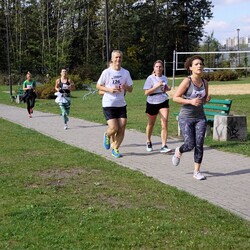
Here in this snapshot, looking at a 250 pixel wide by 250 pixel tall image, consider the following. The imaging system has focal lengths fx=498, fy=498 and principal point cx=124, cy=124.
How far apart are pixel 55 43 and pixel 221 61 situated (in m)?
19.6

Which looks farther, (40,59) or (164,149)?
(40,59)

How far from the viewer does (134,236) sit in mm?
4691

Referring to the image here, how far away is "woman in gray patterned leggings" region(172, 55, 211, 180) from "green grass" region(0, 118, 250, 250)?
0.82 metres

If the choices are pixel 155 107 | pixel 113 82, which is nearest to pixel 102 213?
pixel 113 82

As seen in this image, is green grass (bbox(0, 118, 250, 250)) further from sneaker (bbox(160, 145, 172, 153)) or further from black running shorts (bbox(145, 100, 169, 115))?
black running shorts (bbox(145, 100, 169, 115))

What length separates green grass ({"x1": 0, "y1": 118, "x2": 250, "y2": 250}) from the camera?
4570 millimetres

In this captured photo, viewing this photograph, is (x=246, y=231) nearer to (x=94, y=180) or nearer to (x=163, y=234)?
(x=163, y=234)

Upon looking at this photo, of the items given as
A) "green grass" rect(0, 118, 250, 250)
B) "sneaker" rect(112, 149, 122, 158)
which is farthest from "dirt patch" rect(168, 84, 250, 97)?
"green grass" rect(0, 118, 250, 250)

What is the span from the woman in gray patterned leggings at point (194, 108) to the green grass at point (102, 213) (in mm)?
821

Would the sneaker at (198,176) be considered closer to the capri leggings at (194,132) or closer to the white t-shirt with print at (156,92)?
the capri leggings at (194,132)

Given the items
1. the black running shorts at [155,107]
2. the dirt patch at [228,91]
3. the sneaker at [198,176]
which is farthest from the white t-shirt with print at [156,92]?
the dirt patch at [228,91]

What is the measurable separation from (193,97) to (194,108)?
185mm

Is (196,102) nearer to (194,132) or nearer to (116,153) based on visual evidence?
(194,132)

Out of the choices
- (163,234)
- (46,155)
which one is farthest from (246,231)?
(46,155)
